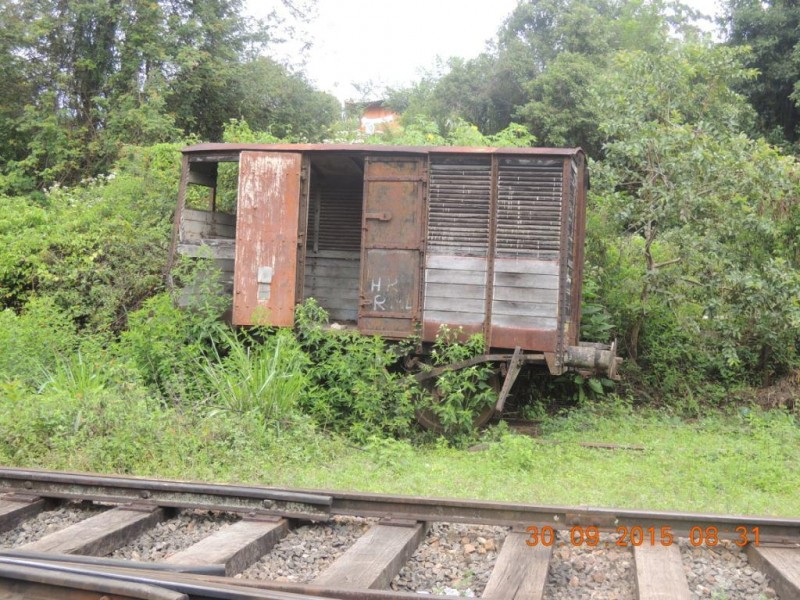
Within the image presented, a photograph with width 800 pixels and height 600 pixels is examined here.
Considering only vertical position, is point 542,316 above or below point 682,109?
below

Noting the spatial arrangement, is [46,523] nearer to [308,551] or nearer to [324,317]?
[308,551]

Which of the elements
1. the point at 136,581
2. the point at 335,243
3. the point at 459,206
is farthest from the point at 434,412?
the point at 136,581

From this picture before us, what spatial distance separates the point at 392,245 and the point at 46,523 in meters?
5.96

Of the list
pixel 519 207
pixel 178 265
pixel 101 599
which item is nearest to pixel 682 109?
pixel 519 207

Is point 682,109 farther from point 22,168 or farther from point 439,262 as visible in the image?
point 22,168

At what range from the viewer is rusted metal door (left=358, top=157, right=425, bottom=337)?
962 centimetres

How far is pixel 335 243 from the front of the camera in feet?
40.2

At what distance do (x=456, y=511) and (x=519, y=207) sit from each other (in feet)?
18.8

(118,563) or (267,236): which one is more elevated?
(267,236)

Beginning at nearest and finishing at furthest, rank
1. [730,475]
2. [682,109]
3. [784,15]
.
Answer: [730,475]
[682,109]
[784,15]

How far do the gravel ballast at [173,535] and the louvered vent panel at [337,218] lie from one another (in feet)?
26.1

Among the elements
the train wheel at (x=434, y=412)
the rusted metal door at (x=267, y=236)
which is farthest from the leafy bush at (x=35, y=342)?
the train wheel at (x=434, y=412)

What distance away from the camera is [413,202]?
9688 mm
